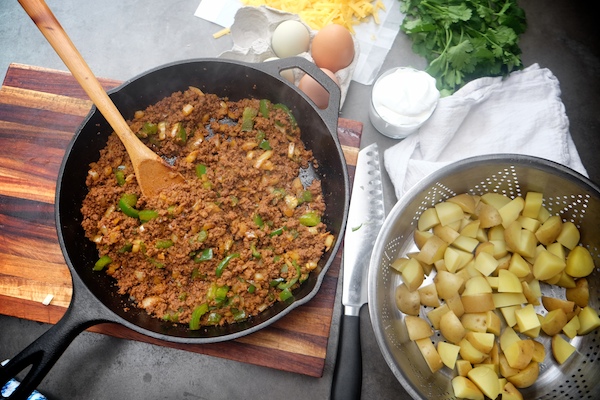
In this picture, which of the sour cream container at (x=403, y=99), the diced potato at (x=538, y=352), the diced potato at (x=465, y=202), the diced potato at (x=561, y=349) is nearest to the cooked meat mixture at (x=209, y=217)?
the sour cream container at (x=403, y=99)

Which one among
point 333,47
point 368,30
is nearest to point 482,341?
point 333,47

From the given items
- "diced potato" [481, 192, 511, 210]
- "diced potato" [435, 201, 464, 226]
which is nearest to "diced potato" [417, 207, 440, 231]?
"diced potato" [435, 201, 464, 226]

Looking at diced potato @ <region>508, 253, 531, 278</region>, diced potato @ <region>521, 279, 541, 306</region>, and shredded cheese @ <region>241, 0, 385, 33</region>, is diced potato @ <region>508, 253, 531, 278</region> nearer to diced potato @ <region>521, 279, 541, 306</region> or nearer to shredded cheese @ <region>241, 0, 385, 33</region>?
diced potato @ <region>521, 279, 541, 306</region>

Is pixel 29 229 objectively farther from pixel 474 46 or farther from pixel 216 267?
pixel 474 46

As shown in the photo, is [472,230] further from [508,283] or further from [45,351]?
[45,351]

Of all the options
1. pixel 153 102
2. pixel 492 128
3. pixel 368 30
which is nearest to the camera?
pixel 153 102

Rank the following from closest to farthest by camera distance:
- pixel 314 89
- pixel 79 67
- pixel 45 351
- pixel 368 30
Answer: pixel 45 351 → pixel 79 67 → pixel 314 89 → pixel 368 30

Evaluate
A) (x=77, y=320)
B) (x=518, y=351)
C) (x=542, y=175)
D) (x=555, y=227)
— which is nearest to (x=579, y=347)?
(x=518, y=351)

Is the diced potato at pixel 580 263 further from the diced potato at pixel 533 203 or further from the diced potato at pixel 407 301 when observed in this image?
the diced potato at pixel 407 301
